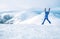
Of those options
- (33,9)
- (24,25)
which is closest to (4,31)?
(24,25)

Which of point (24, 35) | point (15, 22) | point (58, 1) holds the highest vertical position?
point (58, 1)

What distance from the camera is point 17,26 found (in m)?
1.80

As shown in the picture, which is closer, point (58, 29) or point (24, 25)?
point (58, 29)

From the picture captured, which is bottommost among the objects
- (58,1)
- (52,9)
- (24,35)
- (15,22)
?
(24,35)

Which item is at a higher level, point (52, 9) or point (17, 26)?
point (52, 9)

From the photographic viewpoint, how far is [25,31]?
5.71 ft

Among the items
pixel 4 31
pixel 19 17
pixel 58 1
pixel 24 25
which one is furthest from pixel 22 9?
pixel 58 1

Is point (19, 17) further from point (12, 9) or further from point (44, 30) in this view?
point (44, 30)

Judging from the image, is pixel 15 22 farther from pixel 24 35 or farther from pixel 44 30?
pixel 44 30

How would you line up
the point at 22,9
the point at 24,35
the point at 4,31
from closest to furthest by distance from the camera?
the point at 24,35, the point at 4,31, the point at 22,9

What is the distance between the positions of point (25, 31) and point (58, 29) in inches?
19.6

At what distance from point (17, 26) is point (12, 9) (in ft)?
0.99

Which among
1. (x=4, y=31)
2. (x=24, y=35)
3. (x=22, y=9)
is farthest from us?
(x=22, y=9)

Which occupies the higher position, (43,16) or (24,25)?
(43,16)
